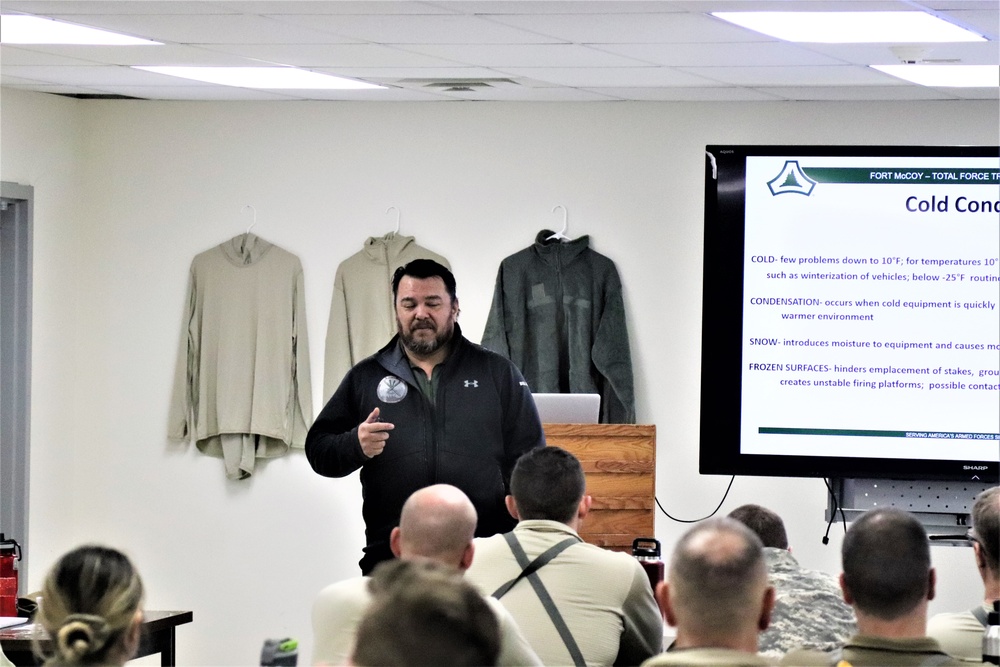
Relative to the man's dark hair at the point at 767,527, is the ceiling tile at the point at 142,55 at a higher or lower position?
higher

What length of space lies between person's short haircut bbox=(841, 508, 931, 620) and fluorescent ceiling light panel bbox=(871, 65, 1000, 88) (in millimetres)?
3238

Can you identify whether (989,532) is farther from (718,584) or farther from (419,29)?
(419,29)

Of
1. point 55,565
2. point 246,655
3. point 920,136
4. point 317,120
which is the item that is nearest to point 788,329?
point 920,136

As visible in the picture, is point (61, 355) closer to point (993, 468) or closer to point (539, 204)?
point (539, 204)

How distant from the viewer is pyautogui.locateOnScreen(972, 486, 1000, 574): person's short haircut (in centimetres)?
318

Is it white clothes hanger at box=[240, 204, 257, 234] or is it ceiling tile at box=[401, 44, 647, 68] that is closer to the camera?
ceiling tile at box=[401, 44, 647, 68]

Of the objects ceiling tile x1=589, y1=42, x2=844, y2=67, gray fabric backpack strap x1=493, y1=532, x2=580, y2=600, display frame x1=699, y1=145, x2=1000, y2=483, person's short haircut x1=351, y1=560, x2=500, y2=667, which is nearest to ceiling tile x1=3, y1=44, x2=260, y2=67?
ceiling tile x1=589, y1=42, x2=844, y2=67

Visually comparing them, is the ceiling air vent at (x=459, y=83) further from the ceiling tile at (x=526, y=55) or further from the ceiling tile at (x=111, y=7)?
the ceiling tile at (x=111, y=7)

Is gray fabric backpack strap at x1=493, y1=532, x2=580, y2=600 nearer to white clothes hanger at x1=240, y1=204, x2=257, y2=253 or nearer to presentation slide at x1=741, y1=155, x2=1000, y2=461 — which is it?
presentation slide at x1=741, y1=155, x2=1000, y2=461

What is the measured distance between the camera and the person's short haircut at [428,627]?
1.45 meters

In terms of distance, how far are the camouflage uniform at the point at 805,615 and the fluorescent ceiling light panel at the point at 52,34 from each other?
10.1ft

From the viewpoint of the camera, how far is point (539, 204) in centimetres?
687

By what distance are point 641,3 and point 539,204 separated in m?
2.65

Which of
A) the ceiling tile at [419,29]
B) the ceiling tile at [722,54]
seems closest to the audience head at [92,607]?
the ceiling tile at [419,29]
